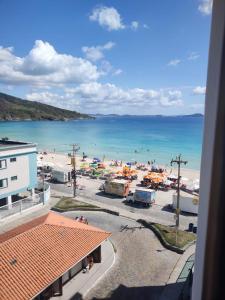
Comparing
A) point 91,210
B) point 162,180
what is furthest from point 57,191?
point 162,180

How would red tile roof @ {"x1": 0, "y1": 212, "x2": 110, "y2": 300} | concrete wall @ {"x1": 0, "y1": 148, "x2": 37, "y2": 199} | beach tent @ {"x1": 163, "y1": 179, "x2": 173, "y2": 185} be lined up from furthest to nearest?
beach tent @ {"x1": 163, "y1": 179, "x2": 173, "y2": 185}, concrete wall @ {"x1": 0, "y1": 148, "x2": 37, "y2": 199}, red tile roof @ {"x1": 0, "y1": 212, "x2": 110, "y2": 300}

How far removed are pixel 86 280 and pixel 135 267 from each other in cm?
237

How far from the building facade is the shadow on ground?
1043 cm

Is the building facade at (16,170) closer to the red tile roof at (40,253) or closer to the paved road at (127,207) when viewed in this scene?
the paved road at (127,207)

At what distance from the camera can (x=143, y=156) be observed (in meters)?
58.8

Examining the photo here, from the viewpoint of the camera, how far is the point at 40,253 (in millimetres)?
11281

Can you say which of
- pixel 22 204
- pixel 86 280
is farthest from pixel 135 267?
pixel 22 204

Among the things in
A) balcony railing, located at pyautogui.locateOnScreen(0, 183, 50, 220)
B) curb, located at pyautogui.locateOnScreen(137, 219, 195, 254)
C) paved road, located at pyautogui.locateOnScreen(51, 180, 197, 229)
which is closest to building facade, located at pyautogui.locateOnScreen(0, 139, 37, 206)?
balcony railing, located at pyautogui.locateOnScreen(0, 183, 50, 220)

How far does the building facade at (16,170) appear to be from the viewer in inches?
770

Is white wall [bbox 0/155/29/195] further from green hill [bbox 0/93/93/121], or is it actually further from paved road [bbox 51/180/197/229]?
green hill [bbox 0/93/93/121]

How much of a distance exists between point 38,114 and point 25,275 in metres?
181

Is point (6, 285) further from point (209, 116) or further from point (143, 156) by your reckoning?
point (143, 156)

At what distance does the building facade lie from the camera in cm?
1956

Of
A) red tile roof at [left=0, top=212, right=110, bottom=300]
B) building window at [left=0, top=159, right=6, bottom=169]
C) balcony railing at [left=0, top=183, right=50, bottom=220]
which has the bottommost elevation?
balcony railing at [left=0, top=183, right=50, bottom=220]
